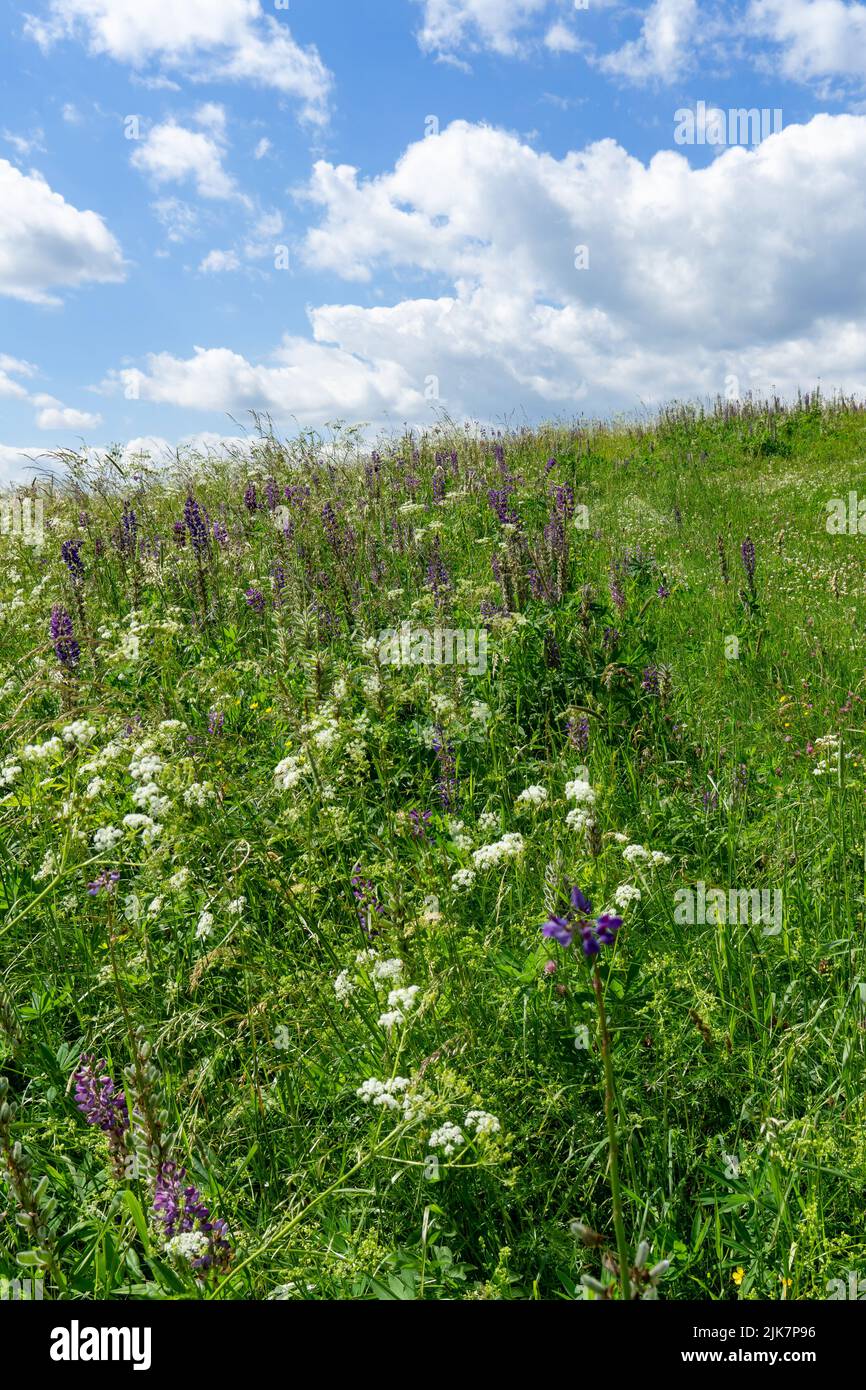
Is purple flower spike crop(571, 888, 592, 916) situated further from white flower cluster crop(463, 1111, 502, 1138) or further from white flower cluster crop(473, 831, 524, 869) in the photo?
white flower cluster crop(473, 831, 524, 869)

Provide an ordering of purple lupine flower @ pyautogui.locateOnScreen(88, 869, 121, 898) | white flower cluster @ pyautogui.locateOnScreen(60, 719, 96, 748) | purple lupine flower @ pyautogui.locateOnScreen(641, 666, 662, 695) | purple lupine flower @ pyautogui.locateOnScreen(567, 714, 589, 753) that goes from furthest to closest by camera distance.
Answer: purple lupine flower @ pyautogui.locateOnScreen(641, 666, 662, 695) < purple lupine flower @ pyautogui.locateOnScreen(567, 714, 589, 753) < white flower cluster @ pyautogui.locateOnScreen(60, 719, 96, 748) < purple lupine flower @ pyautogui.locateOnScreen(88, 869, 121, 898)

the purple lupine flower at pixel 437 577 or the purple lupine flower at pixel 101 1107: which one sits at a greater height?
the purple lupine flower at pixel 437 577

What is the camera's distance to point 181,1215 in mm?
1557

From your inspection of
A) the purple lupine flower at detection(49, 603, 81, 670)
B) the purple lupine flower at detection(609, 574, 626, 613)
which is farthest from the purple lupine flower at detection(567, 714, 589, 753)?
the purple lupine flower at detection(49, 603, 81, 670)

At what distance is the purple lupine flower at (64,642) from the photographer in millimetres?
4082

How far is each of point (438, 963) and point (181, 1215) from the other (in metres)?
1.01

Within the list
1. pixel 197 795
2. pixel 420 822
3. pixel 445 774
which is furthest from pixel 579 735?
pixel 197 795

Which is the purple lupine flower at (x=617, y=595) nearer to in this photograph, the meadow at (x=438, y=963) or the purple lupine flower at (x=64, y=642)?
the meadow at (x=438, y=963)

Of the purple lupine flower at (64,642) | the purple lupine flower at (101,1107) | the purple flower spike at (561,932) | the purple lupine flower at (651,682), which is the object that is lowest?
the purple lupine flower at (101,1107)

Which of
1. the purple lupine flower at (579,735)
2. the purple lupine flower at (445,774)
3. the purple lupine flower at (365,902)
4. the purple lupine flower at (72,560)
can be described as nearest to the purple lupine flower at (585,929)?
the purple lupine flower at (365,902)

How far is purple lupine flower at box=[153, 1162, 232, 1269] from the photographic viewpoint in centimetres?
153

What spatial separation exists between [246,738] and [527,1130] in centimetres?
257

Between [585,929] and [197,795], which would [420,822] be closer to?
[197,795]

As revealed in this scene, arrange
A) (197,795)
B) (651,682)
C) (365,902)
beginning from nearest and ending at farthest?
(197,795)
(365,902)
(651,682)
